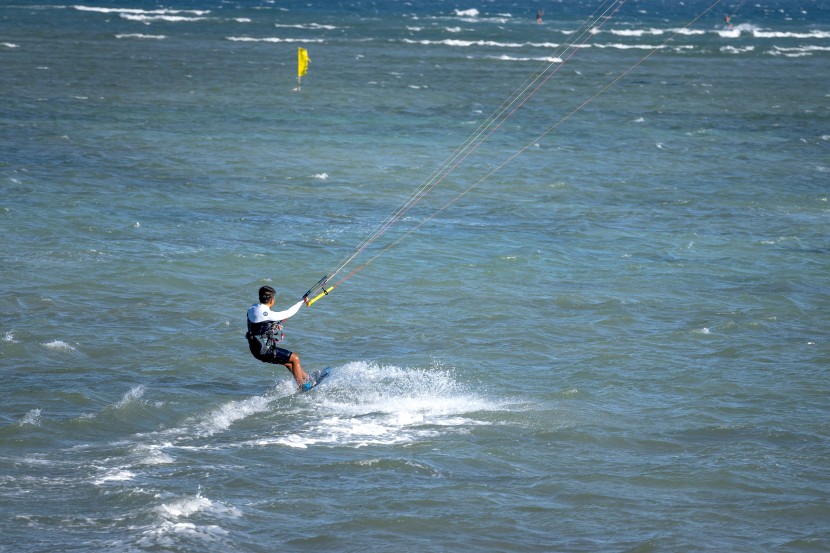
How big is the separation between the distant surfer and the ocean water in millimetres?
646

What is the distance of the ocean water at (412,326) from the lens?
11984mm

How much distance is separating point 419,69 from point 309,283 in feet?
127

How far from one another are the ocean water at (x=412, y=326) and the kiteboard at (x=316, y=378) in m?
0.17

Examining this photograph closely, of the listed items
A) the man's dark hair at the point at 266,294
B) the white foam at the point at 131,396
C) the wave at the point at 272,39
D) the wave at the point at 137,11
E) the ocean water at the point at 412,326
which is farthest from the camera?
the wave at the point at 137,11

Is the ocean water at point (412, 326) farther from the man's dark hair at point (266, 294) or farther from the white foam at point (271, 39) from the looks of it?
the white foam at point (271, 39)

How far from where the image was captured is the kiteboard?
1500cm

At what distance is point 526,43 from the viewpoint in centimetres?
7825

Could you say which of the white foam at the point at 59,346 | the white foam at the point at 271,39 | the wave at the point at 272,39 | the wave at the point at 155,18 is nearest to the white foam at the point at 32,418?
the white foam at the point at 59,346

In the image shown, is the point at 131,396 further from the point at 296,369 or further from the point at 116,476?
the point at 116,476

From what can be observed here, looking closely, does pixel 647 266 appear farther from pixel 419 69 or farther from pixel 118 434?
pixel 419 69

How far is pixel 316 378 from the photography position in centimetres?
1520

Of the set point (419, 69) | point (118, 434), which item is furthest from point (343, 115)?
point (118, 434)

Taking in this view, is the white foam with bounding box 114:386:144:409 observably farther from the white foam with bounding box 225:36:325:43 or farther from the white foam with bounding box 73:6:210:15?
the white foam with bounding box 73:6:210:15

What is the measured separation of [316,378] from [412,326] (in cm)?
358
